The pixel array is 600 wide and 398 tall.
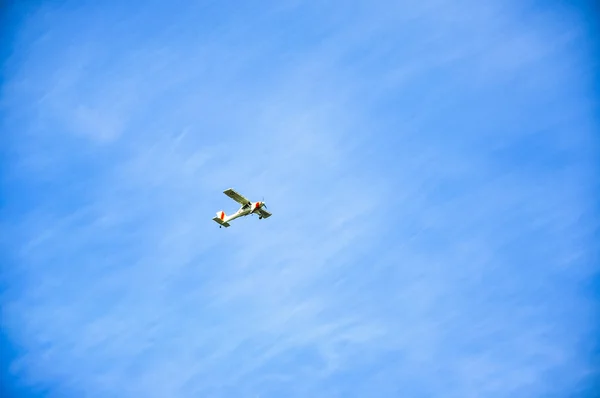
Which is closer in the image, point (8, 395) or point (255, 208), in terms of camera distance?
point (255, 208)

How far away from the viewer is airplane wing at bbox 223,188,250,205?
88.6 meters

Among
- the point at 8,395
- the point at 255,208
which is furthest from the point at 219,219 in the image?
the point at 8,395

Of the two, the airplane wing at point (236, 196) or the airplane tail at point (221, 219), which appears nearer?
the airplane wing at point (236, 196)

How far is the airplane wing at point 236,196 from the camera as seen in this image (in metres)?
88.6

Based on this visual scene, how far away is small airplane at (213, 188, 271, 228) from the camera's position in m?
89.6

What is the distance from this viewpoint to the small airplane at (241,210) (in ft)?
294

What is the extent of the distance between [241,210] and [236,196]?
331 centimetres

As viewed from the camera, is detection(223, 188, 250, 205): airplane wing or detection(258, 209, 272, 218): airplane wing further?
detection(258, 209, 272, 218): airplane wing

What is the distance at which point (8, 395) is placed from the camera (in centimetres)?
13200

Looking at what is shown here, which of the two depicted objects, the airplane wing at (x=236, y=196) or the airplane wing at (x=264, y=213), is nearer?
the airplane wing at (x=236, y=196)

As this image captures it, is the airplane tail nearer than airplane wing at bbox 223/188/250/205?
No

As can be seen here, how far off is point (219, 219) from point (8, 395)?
212 feet

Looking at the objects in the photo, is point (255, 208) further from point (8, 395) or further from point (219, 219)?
point (8, 395)

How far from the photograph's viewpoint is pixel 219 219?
93812 mm
